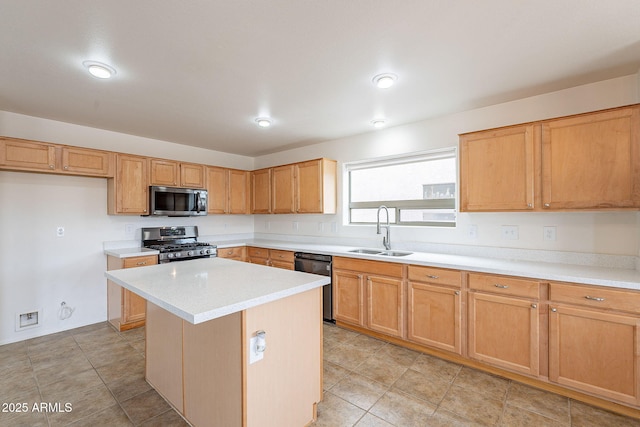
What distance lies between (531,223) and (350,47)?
2261 mm

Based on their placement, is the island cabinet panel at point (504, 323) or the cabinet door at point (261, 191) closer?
the island cabinet panel at point (504, 323)

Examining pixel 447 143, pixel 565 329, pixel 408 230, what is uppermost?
pixel 447 143

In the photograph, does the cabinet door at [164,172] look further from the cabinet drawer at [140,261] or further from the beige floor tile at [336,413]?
the beige floor tile at [336,413]

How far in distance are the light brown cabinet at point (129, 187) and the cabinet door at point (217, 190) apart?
0.91 meters

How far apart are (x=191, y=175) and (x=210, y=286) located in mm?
3028

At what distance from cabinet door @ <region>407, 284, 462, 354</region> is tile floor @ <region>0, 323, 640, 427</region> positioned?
0.19 m

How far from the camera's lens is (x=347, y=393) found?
2170 millimetres

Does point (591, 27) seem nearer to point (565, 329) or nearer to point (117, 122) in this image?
point (565, 329)

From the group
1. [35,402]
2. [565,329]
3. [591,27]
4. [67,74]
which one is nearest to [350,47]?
[591,27]

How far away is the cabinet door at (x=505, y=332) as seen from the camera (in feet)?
7.20

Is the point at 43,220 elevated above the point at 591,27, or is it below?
below

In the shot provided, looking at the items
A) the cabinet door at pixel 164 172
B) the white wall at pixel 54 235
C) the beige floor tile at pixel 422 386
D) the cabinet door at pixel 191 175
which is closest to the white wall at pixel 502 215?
the beige floor tile at pixel 422 386

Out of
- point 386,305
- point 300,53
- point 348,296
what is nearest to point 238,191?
point 348,296

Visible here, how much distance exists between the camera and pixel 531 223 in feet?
8.82
